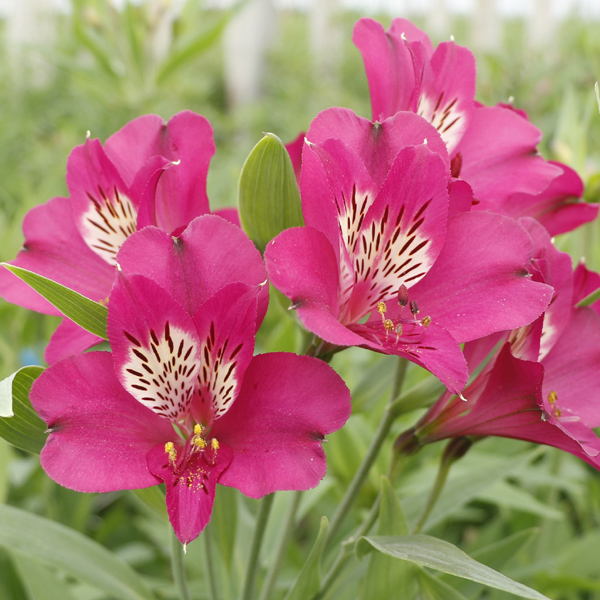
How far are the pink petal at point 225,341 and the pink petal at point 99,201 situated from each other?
17cm

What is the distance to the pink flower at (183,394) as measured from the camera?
530 mm

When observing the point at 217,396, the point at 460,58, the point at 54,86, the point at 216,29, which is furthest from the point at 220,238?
the point at 54,86

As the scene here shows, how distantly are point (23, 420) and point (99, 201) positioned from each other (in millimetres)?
222

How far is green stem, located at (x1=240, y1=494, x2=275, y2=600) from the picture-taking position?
0.69 meters

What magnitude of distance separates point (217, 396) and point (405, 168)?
0.25 m

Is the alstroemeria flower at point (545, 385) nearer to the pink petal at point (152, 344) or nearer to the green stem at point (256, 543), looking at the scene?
the green stem at point (256, 543)

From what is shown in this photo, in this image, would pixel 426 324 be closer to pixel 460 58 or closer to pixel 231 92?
pixel 460 58

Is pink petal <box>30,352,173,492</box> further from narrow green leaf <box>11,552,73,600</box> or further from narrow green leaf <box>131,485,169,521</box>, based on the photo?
narrow green leaf <box>11,552,73,600</box>

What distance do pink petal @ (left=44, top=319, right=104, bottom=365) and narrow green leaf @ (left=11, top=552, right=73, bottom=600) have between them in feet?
1.47

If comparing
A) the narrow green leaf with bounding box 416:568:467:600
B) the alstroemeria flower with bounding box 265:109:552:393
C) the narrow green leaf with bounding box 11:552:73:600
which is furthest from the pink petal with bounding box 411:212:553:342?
the narrow green leaf with bounding box 11:552:73:600

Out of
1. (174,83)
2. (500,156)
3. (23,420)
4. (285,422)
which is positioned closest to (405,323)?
(285,422)

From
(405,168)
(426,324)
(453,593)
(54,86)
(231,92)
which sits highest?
(405,168)

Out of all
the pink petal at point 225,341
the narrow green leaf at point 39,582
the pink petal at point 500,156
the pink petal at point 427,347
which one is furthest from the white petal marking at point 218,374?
the narrow green leaf at point 39,582

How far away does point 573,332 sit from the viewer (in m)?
0.72
